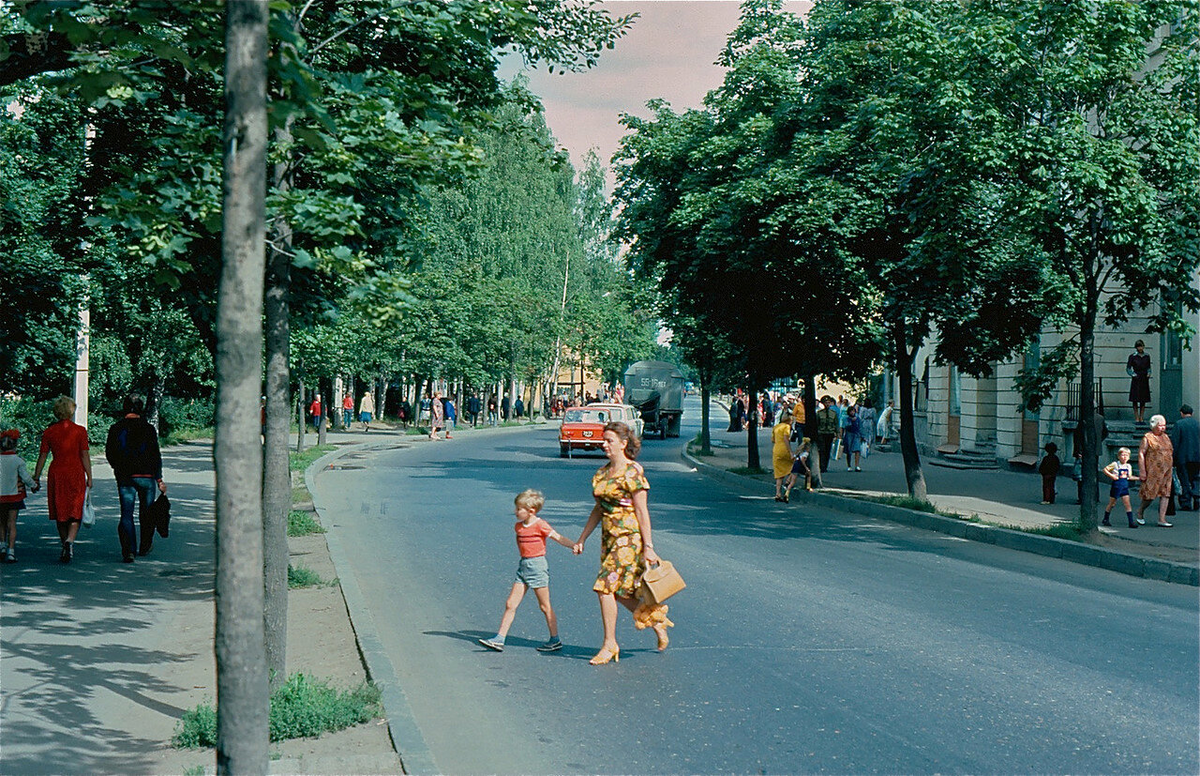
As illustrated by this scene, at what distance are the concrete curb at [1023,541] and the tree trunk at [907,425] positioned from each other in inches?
32.0

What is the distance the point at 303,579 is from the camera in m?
11.1

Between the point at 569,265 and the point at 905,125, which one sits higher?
the point at 569,265

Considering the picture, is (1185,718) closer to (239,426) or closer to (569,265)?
(239,426)

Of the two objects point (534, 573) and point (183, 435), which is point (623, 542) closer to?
point (534, 573)

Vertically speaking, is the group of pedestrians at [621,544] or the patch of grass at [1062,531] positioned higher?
the group of pedestrians at [621,544]

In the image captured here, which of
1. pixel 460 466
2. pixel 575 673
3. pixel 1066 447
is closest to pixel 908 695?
pixel 575 673

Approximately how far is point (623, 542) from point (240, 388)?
4.72m

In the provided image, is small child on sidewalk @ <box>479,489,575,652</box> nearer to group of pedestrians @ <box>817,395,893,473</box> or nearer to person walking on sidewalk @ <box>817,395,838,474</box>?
group of pedestrians @ <box>817,395,893,473</box>

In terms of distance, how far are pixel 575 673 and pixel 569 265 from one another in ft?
235

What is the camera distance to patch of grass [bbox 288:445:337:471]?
26673 millimetres

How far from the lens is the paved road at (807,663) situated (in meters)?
6.14

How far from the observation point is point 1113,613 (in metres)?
10.3

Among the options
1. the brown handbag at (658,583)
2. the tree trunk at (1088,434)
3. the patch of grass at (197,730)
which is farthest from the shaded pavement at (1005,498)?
the patch of grass at (197,730)

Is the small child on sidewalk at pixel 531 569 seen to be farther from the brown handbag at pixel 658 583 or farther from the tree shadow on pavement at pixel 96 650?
the tree shadow on pavement at pixel 96 650
